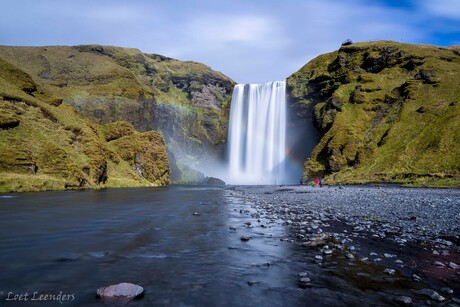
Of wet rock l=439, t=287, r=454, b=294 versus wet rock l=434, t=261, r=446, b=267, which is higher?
wet rock l=439, t=287, r=454, b=294

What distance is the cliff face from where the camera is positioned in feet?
324

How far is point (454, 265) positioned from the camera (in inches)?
288

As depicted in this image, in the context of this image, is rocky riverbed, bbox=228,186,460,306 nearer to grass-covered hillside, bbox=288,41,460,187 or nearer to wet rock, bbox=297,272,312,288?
wet rock, bbox=297,272,312,288

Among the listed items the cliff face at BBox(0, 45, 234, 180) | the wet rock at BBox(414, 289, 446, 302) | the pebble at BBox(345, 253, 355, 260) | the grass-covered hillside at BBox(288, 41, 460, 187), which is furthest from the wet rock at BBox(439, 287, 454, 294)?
the cliff face at BBox(0, 45, 234, 180)

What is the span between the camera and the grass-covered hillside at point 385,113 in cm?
5281

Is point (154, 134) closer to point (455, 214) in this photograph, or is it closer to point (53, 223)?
point (53, 223)

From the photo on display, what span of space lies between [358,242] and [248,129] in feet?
319

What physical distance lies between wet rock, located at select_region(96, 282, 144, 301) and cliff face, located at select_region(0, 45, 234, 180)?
94.9 metres

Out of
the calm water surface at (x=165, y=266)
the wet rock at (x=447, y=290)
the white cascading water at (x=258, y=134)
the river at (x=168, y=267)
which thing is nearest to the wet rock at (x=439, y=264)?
the wet rock at (x=447, y=290)

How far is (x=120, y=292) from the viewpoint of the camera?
222 inches

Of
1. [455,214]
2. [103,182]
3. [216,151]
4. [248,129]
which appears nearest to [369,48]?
[248,129]

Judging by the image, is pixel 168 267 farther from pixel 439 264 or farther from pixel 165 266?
pixel 439 264

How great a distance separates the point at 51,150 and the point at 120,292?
4618cm

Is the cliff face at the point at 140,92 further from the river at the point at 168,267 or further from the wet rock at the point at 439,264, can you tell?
the wet rock at the point at 439,264
